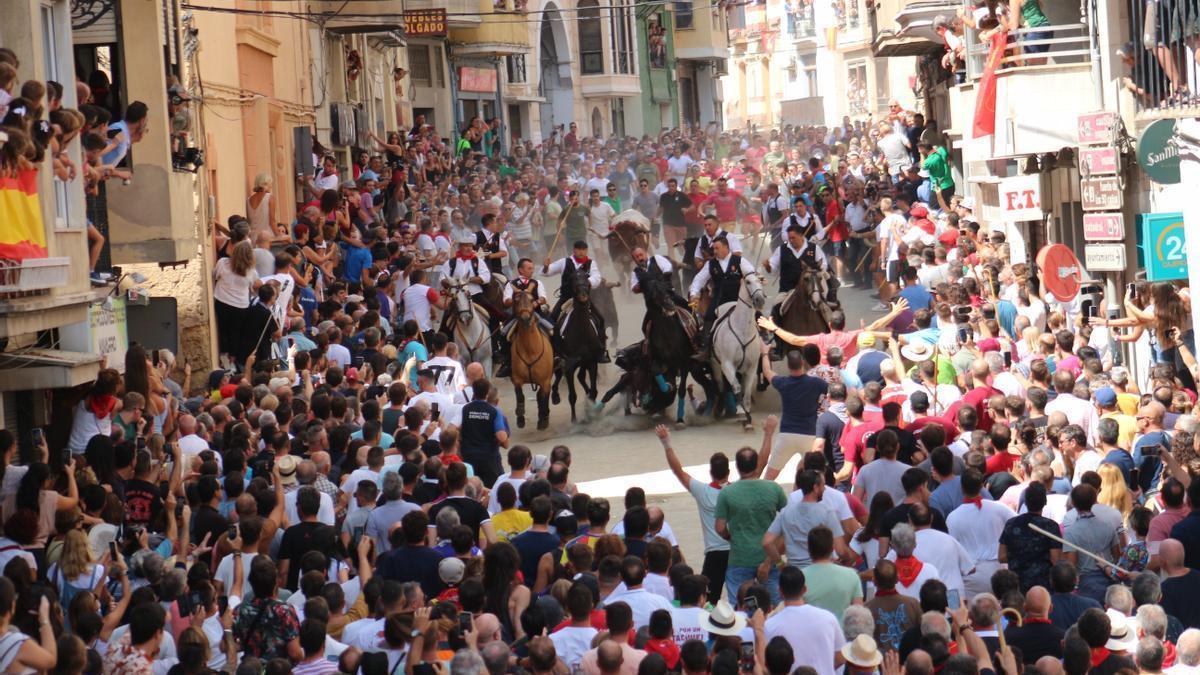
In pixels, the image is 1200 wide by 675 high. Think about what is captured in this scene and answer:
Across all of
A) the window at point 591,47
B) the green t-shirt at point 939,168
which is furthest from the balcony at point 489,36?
the green t-shirt at point 939,168

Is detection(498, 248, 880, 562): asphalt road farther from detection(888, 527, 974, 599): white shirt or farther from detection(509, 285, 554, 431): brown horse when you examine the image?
detection(888, 527, 974, 599): white shirt

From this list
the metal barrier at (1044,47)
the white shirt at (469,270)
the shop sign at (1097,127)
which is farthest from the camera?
the white shirt at (469,270)

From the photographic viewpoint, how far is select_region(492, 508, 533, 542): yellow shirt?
32.8ft

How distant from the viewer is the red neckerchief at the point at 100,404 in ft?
39.2

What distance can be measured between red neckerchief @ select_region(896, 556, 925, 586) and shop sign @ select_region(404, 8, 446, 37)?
2636 centimetres

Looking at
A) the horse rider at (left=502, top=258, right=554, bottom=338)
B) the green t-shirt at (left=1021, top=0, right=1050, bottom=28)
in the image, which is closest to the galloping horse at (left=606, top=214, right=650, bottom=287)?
the horse rider at (left=502, top=258, right=554, bottom=338)

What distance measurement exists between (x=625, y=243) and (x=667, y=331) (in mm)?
6636

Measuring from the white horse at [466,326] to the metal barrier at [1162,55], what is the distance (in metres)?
7.21

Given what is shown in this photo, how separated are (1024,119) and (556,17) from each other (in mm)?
37208

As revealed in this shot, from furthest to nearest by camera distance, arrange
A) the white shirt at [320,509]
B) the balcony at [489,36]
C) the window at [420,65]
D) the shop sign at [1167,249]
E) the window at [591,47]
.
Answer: the window at [591,47] → the balcony at [489,36] → the window at [420,65] → the shop sign at [1167,249] → the white shirt at [320,509]

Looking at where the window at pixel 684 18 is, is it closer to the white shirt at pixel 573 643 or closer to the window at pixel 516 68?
the window at pixel 516 68

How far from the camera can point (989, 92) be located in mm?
19766

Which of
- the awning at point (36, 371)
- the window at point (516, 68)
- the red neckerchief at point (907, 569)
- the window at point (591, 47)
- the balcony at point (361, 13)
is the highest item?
the window at point (591, 47)

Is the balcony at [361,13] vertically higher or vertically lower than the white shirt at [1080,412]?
higher
